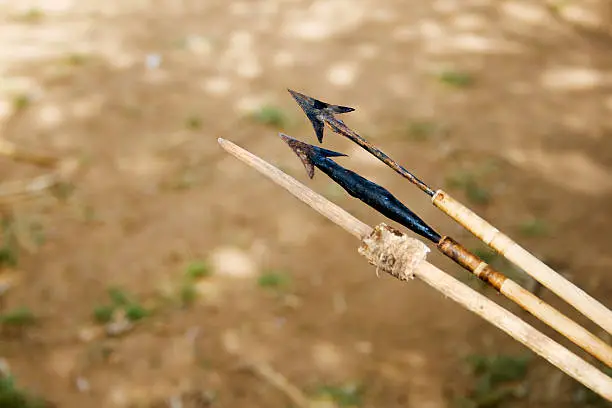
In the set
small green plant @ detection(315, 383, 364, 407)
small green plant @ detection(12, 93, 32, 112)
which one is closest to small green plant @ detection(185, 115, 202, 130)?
small green plant @ detection(12, 93, 32, 112)

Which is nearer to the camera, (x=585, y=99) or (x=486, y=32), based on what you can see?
(x=585, y=99)

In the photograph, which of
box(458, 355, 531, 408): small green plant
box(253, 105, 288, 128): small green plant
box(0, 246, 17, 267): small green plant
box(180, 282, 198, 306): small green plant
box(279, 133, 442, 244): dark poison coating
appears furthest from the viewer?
box(253, 105, 288, 128): small green plant

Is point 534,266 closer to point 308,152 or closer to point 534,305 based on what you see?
point 534,305

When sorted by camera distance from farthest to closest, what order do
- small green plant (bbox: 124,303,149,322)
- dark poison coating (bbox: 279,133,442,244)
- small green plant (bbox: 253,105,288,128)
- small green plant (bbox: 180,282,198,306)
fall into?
small green plant (bbox: 253,105,288,128) → small green plant (bbox: 180,282,198,306) → small green plant (bbox: 124,303,149,322) → dark poison coating (bbox: 279,133,442,244)

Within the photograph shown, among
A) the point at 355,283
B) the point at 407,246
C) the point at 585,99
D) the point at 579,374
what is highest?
the point at 585,99

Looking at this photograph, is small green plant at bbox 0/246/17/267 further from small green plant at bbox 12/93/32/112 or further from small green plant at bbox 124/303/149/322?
small green plant at bbox 12/93/32/112

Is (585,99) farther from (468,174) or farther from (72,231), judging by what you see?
(72,231)

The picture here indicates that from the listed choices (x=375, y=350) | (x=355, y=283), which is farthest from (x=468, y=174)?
(x=375, y=350)
